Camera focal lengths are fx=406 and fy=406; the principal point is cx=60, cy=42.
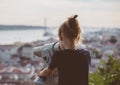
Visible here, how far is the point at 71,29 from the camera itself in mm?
1713

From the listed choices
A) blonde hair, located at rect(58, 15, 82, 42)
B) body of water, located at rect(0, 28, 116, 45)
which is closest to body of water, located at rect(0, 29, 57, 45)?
body of water, located at rect(0, 28, 116, 45)

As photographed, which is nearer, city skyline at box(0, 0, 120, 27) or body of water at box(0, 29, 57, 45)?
body of water at box(0, 29, 57, 45)

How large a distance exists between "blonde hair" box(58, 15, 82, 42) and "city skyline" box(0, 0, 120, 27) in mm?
1837

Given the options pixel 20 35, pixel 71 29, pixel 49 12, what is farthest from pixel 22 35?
pixel 71 29

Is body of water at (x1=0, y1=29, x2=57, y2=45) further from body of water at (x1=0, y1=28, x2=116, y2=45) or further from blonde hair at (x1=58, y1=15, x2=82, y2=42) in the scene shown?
blonde hair at (x1=58, y1=15, x2=82, y2=42)

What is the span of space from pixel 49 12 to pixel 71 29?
2.25 meters

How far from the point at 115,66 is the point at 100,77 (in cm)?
15

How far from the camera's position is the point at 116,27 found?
4.22 m

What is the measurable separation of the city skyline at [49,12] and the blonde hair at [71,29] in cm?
184

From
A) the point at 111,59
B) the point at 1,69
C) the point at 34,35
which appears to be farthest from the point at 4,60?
the point at 111,59

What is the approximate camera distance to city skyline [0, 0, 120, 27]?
370cm

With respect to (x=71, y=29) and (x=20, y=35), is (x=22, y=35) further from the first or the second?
(x=71, y=29)

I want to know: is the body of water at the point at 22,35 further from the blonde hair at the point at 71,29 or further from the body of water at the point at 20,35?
the blonde hair at the point at 71,29

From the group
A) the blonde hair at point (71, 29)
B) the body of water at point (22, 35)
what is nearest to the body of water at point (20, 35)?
the body of water at point (22, 35)
